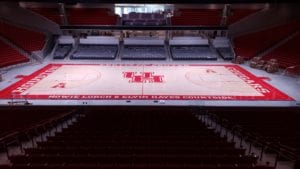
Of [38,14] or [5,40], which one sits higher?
[38,14]

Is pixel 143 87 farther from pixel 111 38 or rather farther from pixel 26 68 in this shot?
pixel 111 38

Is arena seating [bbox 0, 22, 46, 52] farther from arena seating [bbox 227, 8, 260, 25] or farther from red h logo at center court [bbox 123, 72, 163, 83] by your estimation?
arena seating [bbox 227, 8, 260, 25]

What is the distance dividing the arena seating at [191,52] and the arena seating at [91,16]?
626 centimetres

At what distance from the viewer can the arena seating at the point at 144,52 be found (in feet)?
65.5

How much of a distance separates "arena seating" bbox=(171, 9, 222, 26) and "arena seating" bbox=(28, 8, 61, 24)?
10193 mm

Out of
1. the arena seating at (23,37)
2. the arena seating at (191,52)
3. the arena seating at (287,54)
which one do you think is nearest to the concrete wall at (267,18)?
the arena seating at (287,54)

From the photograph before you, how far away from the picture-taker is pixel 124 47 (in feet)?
71.8

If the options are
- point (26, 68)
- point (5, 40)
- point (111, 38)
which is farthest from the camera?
point (111, 38)

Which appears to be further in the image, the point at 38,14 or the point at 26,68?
the point at 38,14
